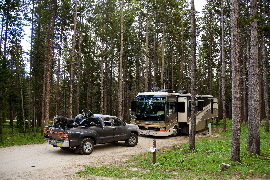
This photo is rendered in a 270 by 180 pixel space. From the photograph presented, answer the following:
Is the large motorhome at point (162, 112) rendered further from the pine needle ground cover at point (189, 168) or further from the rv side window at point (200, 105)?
the pine needle ground cover at point (189, 168)

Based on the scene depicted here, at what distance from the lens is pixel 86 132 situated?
11023 millimetres

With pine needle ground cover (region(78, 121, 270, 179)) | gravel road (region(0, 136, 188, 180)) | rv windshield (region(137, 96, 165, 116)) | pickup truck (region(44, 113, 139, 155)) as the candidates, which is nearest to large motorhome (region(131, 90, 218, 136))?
rv windshield (region(137, 96, 165, 116))

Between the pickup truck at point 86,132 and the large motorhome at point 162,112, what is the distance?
3297mm

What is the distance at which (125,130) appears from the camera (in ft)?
42.8

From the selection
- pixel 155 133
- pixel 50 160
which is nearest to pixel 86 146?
pixel 50 160

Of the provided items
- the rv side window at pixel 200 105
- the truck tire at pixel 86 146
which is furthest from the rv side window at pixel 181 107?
the truck tire at pixel 86 146

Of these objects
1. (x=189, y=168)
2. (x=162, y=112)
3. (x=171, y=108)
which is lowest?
(x=189, y=168)

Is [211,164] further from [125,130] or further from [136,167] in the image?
[125,130]

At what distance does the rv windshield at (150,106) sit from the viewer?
16359mm

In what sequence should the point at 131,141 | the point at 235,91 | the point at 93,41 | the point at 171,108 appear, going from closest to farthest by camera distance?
the point at 235,91 < the point at 131,141 < the point at 171,108 < the point at 93,41

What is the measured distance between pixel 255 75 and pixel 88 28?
2136 cm

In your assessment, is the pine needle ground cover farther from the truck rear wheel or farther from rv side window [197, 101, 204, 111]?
rv side window [197, 101, 204, 111]

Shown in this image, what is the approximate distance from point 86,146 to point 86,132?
0.69 meters

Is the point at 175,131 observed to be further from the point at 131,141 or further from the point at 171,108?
the point at 131,141
